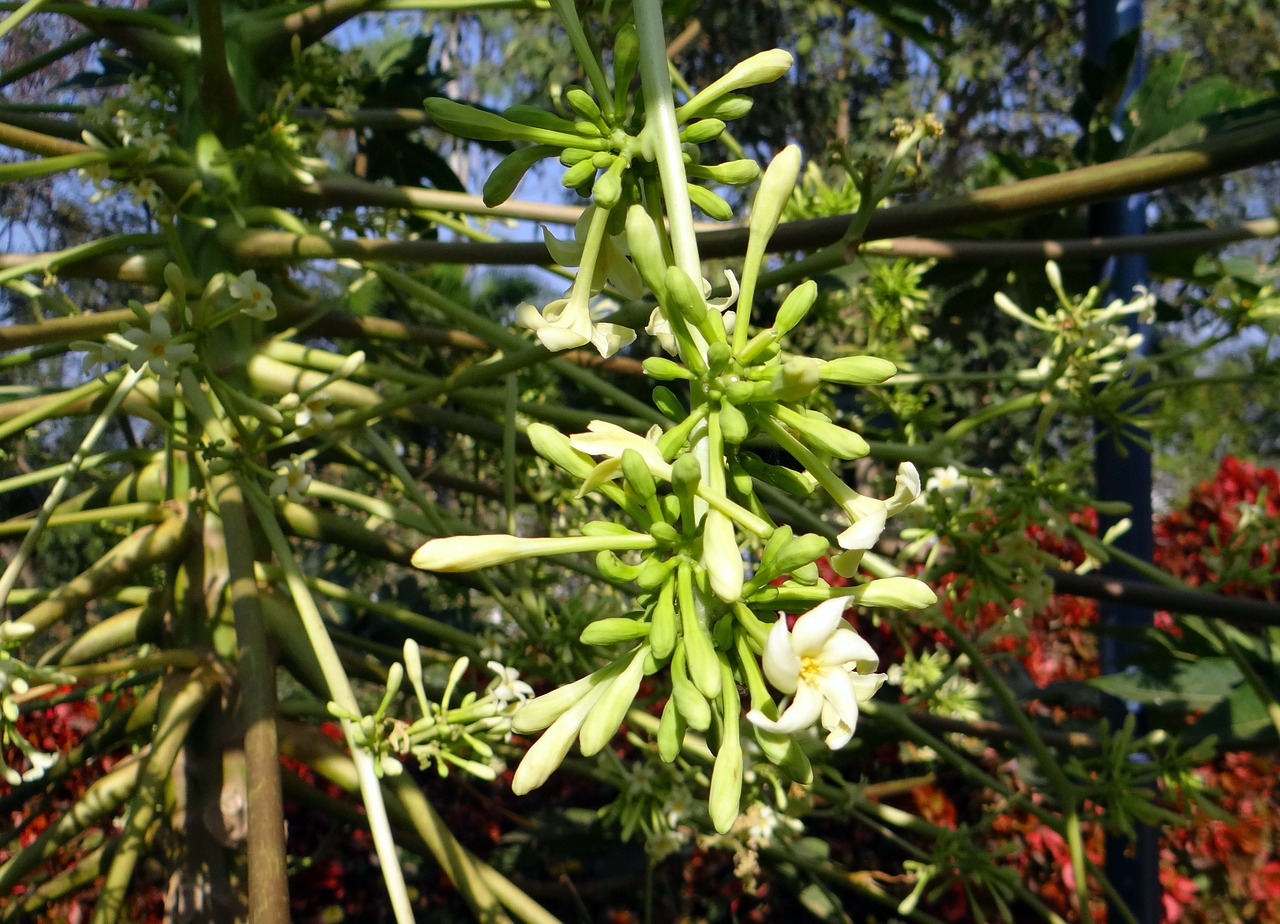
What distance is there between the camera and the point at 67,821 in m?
1.34

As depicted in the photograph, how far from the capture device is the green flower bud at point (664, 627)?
1.66 feet

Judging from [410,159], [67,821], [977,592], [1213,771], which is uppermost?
[410,159]

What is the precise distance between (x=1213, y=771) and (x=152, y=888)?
2771 mm

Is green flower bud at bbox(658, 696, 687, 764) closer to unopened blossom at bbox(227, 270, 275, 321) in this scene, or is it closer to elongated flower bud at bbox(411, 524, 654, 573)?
elongated flower bud at bbox(411, 524, 654, 573)

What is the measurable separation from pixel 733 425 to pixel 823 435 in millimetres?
51

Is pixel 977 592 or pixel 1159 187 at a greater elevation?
pixel 1159 187

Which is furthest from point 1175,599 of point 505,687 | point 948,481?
point 505,687

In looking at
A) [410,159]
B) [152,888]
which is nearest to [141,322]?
[410,159]

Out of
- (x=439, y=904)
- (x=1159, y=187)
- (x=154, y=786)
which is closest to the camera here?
(x=1159, y=187)

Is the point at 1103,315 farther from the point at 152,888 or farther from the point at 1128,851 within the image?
the point at 152,888

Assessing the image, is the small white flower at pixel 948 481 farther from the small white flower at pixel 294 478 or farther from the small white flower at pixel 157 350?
the small white flower at pixel 157 350

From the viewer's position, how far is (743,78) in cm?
62

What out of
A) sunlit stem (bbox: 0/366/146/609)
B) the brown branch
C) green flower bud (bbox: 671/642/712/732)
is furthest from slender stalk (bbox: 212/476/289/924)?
the brown branch

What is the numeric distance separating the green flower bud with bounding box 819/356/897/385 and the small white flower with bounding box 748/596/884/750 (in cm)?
13
